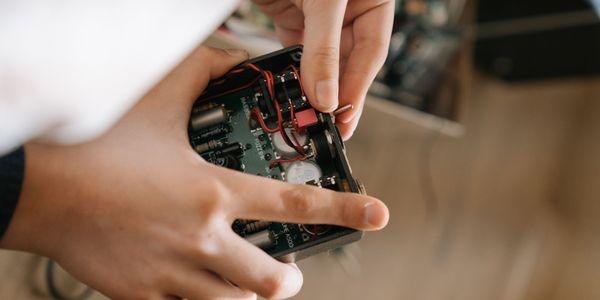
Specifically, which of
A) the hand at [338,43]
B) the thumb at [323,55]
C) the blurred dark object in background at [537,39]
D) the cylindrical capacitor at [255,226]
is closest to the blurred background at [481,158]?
the blurred dark object in background at [537,39]

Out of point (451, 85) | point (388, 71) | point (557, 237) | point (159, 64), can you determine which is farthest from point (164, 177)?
point (557, 237)

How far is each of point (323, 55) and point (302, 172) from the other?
20cm

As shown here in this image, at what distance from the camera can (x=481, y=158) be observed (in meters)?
2.22

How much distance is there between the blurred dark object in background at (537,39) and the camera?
6.72 feet

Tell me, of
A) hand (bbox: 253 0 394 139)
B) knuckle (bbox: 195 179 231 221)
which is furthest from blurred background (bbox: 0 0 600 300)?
knuckle (bbox: 195 179 231 221)

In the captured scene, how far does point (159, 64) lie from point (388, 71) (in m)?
1.01

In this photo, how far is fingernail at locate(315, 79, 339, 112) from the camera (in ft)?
2.72

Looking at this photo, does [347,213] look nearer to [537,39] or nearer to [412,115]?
[412,115]

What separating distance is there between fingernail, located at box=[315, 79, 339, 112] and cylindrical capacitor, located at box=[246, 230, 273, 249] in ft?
0.75

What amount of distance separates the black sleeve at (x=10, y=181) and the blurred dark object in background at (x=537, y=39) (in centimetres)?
197

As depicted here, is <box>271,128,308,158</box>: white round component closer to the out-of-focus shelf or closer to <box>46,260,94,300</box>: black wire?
<box>46,260,94,300</box>: black wire

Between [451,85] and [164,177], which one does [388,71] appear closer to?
[451,85]

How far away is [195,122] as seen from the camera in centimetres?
83

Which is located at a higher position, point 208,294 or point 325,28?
point 325,28
